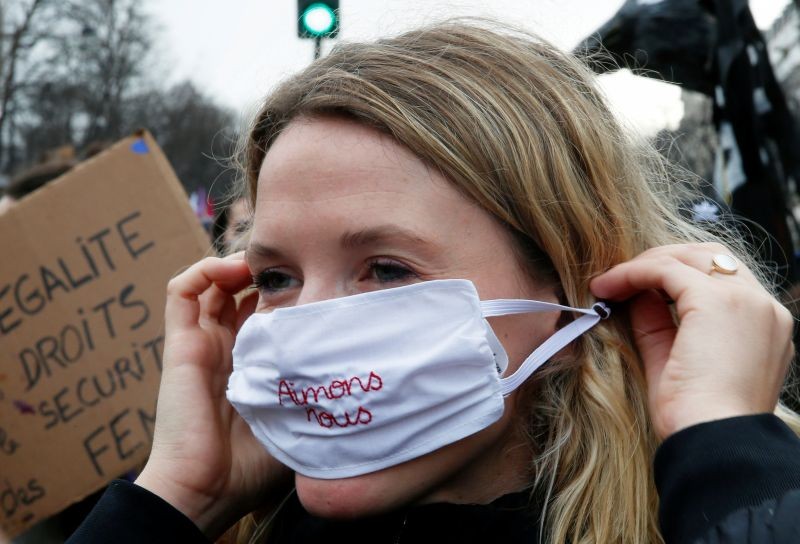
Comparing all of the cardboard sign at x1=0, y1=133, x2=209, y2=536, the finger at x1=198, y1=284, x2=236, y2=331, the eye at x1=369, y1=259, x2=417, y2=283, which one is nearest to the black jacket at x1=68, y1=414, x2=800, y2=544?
the eye at x1=369, y1=259, x2=417, y2=283

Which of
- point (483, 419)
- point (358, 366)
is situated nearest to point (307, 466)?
point (358, 366)

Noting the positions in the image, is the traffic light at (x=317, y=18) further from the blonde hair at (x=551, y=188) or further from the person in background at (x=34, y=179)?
the blonde hair at (x=551, y=188)

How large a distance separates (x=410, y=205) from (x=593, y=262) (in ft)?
1.58

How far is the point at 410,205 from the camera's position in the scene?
5.35 feet

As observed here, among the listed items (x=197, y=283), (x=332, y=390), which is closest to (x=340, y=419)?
(x=332, y=390)

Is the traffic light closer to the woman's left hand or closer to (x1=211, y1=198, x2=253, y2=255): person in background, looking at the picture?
(x1=211, y1=198, x2=253, y2=255): person in background

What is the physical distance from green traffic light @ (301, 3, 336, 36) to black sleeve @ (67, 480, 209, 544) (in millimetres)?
2832

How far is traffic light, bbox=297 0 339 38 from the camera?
410cm

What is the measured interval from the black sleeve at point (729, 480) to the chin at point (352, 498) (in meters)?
0.57

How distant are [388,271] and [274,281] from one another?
0.35 m

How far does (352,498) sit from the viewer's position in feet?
5.34

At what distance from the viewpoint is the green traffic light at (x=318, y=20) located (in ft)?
13.5

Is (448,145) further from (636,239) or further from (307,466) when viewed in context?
(307,466)

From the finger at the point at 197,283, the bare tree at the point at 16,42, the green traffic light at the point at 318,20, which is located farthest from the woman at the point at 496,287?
the bare tree at the point at 16,42
